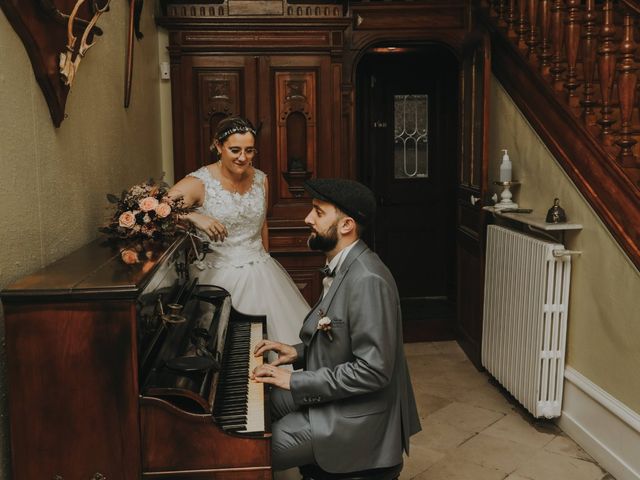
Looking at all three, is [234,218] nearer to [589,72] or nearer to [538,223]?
[538,223]

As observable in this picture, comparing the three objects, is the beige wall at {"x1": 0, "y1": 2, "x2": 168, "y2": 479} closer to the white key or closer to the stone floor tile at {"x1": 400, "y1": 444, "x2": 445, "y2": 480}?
the white key

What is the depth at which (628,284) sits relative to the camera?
332 cm

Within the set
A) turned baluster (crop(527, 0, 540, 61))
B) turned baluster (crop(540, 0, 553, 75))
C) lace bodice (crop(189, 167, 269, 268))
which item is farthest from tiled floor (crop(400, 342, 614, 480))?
turned baluster (crop(527, 0, 540, 61))

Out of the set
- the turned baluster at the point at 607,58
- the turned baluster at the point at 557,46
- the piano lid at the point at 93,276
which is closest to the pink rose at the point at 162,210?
the piano lid at the point at 93,276

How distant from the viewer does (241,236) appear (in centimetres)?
370

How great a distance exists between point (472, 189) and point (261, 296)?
232 centimetres

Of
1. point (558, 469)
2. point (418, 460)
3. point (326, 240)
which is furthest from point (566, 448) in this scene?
point (326, 240)

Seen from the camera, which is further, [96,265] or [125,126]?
[125,126]

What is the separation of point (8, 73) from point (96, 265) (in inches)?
24.8

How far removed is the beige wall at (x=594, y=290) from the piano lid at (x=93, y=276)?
2.17 metres

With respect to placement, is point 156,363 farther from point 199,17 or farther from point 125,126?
point 199,17

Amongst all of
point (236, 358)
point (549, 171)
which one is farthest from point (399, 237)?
point (236, 358)

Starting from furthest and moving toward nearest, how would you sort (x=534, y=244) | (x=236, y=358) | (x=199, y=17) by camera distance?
(x=199, y=17), (x=534, y=244), (x=236, y=358)

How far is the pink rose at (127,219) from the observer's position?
255cm
